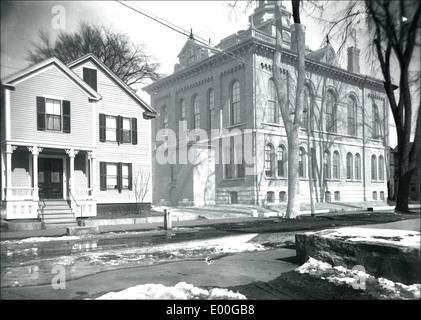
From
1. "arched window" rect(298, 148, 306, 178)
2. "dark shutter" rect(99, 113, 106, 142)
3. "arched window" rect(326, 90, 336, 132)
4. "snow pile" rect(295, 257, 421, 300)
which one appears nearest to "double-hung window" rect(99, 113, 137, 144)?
"dark shutter" rect(99, 113, 106, 142)

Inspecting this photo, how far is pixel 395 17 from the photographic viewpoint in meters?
3.52

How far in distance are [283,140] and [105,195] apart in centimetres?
571

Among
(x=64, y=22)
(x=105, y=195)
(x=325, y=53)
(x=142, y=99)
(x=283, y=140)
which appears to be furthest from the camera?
(x=142, y=99)

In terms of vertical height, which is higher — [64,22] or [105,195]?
[64,22]

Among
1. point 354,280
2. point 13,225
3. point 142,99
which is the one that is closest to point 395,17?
point 354,280

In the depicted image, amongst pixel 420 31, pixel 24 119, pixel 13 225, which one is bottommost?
pixel 13 225

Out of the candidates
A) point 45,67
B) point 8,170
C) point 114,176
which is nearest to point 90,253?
point 8,170

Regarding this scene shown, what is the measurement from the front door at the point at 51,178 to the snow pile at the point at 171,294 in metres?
3.20

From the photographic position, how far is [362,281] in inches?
142

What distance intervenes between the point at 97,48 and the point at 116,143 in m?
8.49

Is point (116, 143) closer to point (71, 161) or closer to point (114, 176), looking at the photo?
point (114, 176)

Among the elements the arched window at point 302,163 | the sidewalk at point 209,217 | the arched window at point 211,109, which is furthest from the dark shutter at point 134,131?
the arched window at point 302,163
